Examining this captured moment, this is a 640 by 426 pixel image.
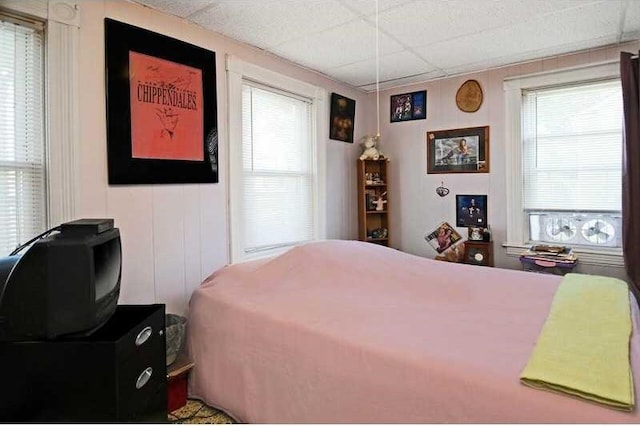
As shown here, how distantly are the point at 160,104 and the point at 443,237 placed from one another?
8.62 ft

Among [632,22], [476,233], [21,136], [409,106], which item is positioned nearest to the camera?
[21,136]

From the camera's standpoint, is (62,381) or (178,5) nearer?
(62,381)

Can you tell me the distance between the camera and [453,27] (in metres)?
2.37

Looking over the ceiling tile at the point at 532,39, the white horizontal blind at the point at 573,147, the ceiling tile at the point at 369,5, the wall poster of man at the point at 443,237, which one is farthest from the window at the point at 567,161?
the ceiling tile at the point at 369,5

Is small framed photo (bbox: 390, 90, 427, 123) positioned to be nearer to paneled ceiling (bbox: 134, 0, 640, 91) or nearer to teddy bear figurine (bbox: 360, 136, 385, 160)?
teddy bear figurine (bbox: 360, 136, 385, 160)

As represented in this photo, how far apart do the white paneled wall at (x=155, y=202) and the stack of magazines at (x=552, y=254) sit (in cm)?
234

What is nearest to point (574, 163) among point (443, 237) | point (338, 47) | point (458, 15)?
point (443, 237)

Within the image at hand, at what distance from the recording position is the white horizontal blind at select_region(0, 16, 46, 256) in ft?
5.49

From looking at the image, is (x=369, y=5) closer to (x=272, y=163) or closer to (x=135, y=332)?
(x=272, y=163)

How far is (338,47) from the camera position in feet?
8.75

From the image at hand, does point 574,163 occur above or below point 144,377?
above

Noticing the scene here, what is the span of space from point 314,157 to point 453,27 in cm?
145


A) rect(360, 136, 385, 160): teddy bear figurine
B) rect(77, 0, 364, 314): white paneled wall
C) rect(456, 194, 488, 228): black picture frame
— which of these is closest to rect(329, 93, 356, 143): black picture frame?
rect(360, 136, 385, 160): teddy bear figurine

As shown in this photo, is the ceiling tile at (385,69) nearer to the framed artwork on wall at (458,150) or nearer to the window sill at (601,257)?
the framed artwork on wall at (458,150)
